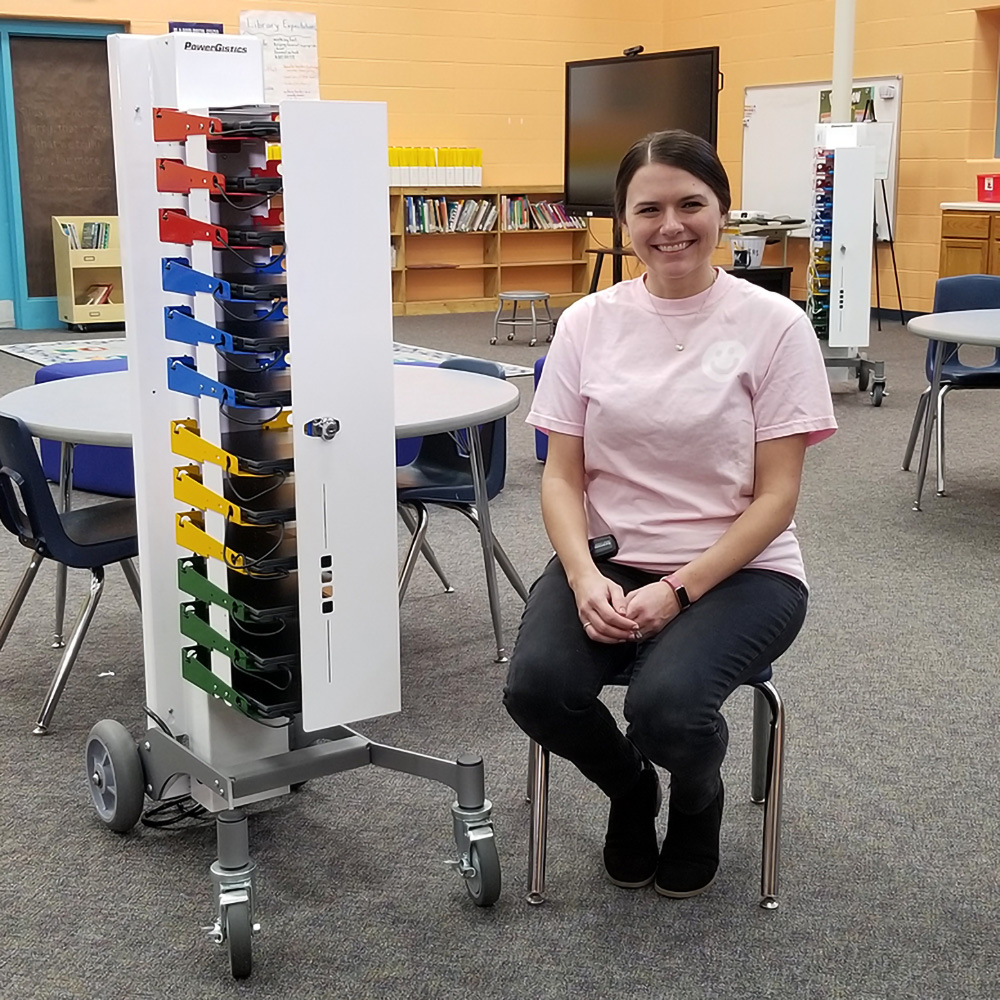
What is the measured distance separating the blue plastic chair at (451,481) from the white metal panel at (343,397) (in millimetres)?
1080

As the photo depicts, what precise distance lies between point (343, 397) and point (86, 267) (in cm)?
767

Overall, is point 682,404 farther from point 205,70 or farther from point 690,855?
point 205,70

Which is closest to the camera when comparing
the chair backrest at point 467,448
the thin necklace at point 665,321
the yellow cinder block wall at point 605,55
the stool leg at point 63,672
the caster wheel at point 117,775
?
the thin necklace at point 665,321

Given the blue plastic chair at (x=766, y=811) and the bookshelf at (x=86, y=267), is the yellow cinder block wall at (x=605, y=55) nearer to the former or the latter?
the bookshelf at (x=86, y=267)

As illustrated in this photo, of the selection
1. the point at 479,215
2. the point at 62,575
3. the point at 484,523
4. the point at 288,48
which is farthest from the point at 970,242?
the point at 62,575

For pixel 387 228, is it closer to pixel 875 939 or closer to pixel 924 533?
pixel 875 939

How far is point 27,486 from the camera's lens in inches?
98.5

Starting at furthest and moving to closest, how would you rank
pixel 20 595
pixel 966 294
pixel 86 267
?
pixel 86 267 < pixel 966 294 < pixel 20 595

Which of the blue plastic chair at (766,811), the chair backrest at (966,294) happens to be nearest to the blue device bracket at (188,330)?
the blue plastic chair at (766,811)

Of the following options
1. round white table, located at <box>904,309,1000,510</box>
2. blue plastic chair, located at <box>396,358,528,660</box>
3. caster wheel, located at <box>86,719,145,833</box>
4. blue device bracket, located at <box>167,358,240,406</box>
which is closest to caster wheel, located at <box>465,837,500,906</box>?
caster wheel, located at <box>86,719,145,833</box>

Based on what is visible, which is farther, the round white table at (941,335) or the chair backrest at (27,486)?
the round white table at (941,335)

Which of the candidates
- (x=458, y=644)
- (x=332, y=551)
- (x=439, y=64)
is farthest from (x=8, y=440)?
(x=439, y=64)

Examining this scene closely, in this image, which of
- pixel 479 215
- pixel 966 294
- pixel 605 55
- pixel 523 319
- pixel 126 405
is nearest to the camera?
pixel 126 405

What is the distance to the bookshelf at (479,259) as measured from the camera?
10.1 meters
